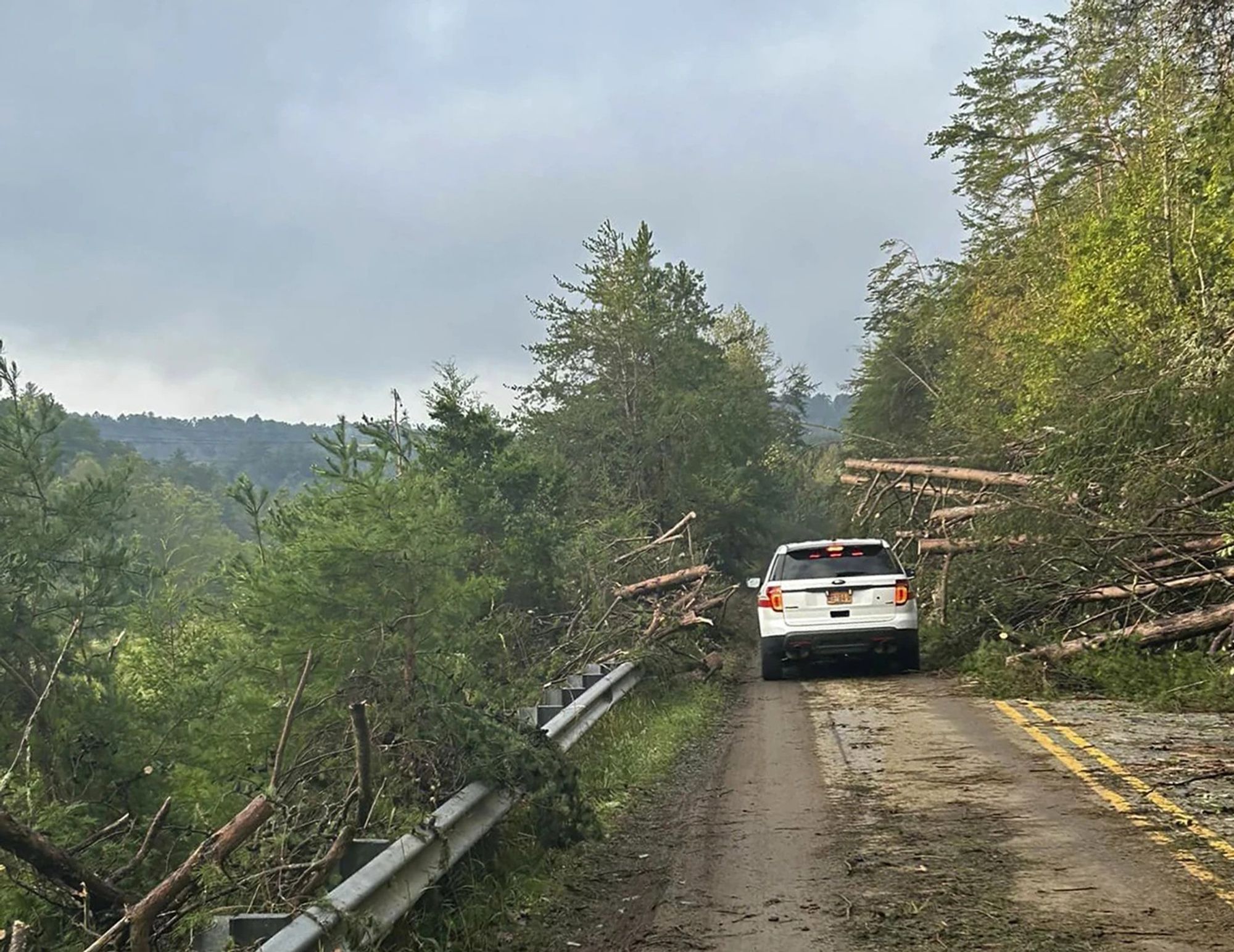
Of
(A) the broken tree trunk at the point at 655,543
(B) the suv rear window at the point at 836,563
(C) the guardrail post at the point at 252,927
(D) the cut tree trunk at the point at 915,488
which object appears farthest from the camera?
(D) the cut tree trunk at the point at 915,488

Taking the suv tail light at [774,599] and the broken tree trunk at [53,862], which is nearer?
the broken tree trunk at [53,862]

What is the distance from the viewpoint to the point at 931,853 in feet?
22.3

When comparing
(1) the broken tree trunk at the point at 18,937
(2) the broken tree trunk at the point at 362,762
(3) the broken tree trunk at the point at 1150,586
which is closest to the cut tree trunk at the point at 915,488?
(3) the broken tree trunk at the point at 1150,586

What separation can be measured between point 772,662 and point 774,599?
117 cm

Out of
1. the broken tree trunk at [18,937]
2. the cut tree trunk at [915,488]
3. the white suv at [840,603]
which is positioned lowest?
the white suv at [840,603]

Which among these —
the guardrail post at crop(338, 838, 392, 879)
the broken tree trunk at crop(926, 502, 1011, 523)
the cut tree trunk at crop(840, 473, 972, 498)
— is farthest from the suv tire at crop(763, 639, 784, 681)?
the guardrail post at crop(338, 838, 392, 879)

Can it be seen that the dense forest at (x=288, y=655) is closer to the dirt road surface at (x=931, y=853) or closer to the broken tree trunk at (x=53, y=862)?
the broken tree trunk at (x=53, y=862)

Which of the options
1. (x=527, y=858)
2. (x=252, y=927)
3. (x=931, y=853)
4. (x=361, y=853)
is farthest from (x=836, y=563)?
(x=252, y=927)

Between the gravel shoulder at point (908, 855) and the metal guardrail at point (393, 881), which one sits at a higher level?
the metal guardrail at point (393, 881)

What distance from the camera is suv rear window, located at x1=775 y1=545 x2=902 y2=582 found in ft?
52.3

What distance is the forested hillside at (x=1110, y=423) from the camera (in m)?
13.0

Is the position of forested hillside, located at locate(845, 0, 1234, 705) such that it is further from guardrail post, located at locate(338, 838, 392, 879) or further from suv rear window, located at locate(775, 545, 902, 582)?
guardrail post, located at locate(338, 838, 392, 879)

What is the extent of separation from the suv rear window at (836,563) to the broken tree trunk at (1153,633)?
87.3 inches

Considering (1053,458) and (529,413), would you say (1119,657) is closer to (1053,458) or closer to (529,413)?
(1053,458)
